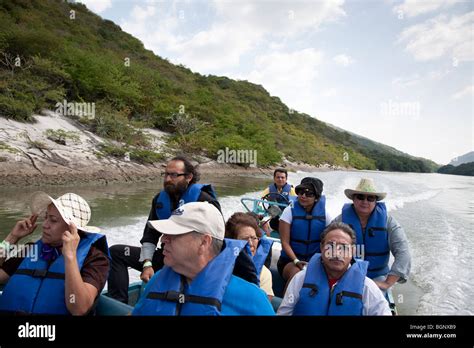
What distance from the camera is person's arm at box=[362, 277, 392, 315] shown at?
1.84 m

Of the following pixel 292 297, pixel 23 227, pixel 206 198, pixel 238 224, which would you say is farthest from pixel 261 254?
pixel 23 227

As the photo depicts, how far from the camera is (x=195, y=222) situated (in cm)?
146

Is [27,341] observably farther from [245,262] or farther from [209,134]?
[209,134]

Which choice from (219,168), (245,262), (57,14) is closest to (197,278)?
(245,262)

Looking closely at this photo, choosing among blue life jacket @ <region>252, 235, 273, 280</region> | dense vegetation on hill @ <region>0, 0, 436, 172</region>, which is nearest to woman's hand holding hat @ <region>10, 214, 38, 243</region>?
blue life jacket @ <region>252, 235, 273, 280</region>

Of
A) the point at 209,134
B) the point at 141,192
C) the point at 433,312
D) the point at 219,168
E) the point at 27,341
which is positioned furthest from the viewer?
the point at 209,134

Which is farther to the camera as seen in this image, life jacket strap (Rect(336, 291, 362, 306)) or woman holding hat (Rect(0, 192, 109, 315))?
life jacket strap (Rect(336, 291, 362, 306))

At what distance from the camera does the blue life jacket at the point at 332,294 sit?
184 cm

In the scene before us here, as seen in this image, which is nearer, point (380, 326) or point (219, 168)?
point (380, 326)

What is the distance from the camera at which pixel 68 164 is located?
1132 centimetres

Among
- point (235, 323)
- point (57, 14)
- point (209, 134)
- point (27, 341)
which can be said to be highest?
point (57, 14)

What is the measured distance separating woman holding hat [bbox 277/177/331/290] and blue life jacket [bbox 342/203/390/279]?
1.53ft

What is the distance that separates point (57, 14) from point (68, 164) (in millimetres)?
22514

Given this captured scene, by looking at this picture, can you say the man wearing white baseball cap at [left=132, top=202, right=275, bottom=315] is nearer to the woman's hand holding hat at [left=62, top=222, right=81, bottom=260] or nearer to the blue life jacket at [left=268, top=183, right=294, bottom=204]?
the woman's hand holding hat at [left=62, top=222, right=81, bottom=260]
